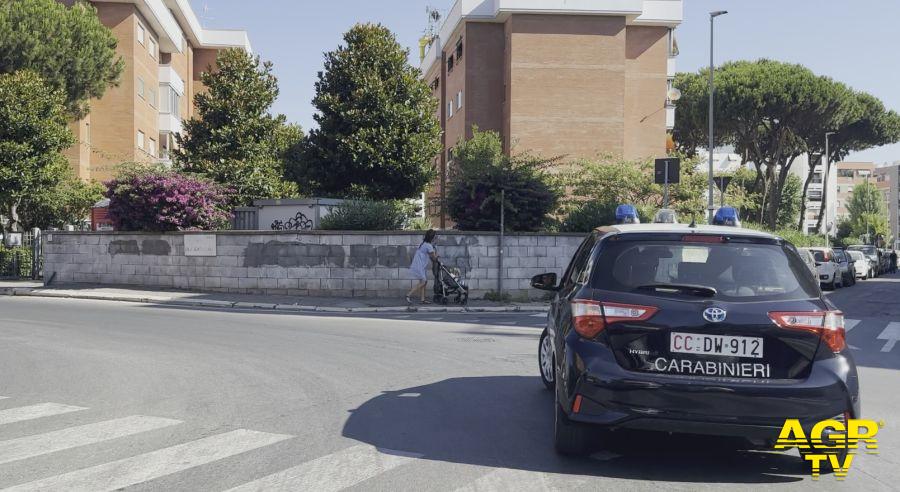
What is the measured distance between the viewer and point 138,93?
41.2 m

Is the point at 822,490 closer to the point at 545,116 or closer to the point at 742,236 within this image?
the point at 742,236

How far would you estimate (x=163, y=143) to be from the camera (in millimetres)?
47031

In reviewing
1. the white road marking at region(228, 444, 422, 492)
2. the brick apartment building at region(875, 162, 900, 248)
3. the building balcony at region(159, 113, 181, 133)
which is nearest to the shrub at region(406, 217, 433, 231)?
the white road marking at region(228, 444, 422, 492)

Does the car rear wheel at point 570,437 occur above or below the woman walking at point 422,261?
below

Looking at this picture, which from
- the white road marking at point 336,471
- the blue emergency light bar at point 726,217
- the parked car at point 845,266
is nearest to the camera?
the white road marking at point 336,471

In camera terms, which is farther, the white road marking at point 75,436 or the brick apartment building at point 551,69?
the brick apartment building at point 551,69

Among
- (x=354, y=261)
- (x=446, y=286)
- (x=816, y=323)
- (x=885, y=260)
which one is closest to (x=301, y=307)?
(x=354, y=261)

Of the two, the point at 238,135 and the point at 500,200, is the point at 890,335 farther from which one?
the point at 238,135

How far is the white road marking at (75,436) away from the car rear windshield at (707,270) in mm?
3663

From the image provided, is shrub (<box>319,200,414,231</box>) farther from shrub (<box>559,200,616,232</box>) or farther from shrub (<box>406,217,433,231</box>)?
shrub (<box>559,200,616,232</box>)

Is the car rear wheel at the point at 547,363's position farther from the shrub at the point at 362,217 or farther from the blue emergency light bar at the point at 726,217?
the shrub at the point at 362,217

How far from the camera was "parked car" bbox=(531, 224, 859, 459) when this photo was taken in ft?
16.0

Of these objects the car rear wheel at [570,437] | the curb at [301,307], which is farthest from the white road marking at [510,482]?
the curb at [301,307]

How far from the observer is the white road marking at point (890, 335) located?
41.7 feet
